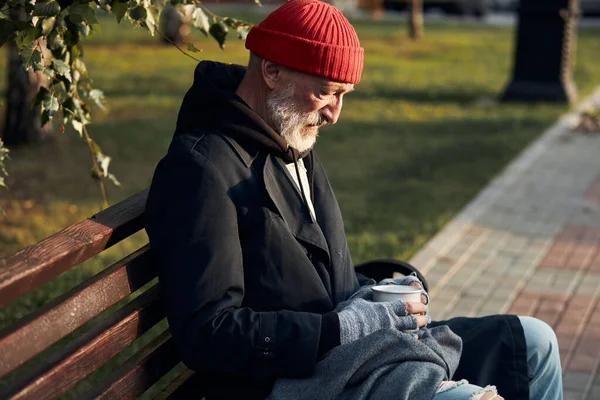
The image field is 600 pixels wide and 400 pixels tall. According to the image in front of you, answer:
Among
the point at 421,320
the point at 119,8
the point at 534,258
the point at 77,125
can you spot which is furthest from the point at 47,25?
the point at 534,258

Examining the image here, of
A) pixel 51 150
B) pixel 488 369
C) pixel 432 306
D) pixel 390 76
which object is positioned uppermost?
pixel 488 369

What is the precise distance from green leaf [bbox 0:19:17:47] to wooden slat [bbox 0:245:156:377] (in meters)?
0.83

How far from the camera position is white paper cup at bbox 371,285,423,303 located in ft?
9.07

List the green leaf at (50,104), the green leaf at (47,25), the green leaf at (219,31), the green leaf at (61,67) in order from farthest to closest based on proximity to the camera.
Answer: the green leaf at (219,31) → the green leaf at (50,104) → the green leaf at (61,67) → the green leaf at (47,25)

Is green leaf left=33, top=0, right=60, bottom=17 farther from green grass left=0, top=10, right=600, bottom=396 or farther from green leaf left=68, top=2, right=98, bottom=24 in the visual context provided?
green grass left=0, top=10, right=600, bottom=396

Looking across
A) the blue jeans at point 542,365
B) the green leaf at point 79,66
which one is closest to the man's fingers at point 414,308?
the blue jeans at point 542,365

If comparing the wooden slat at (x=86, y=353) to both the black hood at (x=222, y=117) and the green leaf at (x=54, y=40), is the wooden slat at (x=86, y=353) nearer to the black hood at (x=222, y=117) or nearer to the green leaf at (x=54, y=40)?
the black hood at (x=222, y=117)

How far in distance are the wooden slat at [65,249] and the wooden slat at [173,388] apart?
46 centimetres

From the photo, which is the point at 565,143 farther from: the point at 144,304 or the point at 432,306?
the point at 144,304

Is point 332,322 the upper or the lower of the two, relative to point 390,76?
A: upper

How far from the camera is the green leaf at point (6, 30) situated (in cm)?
305

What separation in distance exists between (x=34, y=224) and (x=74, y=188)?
3.96 feet

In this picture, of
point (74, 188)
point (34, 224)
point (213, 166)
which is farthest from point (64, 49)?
point (74, 188)

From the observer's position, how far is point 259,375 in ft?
8.54
